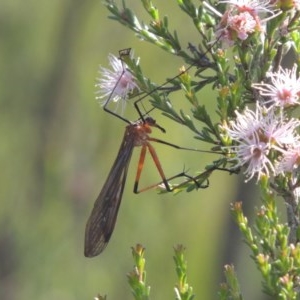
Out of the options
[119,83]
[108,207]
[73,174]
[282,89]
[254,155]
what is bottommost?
[73,174]

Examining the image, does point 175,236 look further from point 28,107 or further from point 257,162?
point 257,162

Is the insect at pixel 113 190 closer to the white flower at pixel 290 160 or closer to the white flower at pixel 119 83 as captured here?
the white flower at pixel 119 83

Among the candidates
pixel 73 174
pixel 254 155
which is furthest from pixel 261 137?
pixel 73 174

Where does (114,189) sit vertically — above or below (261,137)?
below

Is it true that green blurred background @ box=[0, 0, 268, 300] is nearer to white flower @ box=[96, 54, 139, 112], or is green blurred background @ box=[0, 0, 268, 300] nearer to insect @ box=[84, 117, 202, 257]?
insect @ box=[84, 117, 202, 257]

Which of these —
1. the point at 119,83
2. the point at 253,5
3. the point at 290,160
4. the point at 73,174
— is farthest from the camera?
the point at 73,174

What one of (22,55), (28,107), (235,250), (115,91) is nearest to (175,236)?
(235,250)

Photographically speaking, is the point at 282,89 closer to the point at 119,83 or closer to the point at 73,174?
the point at 119,83
